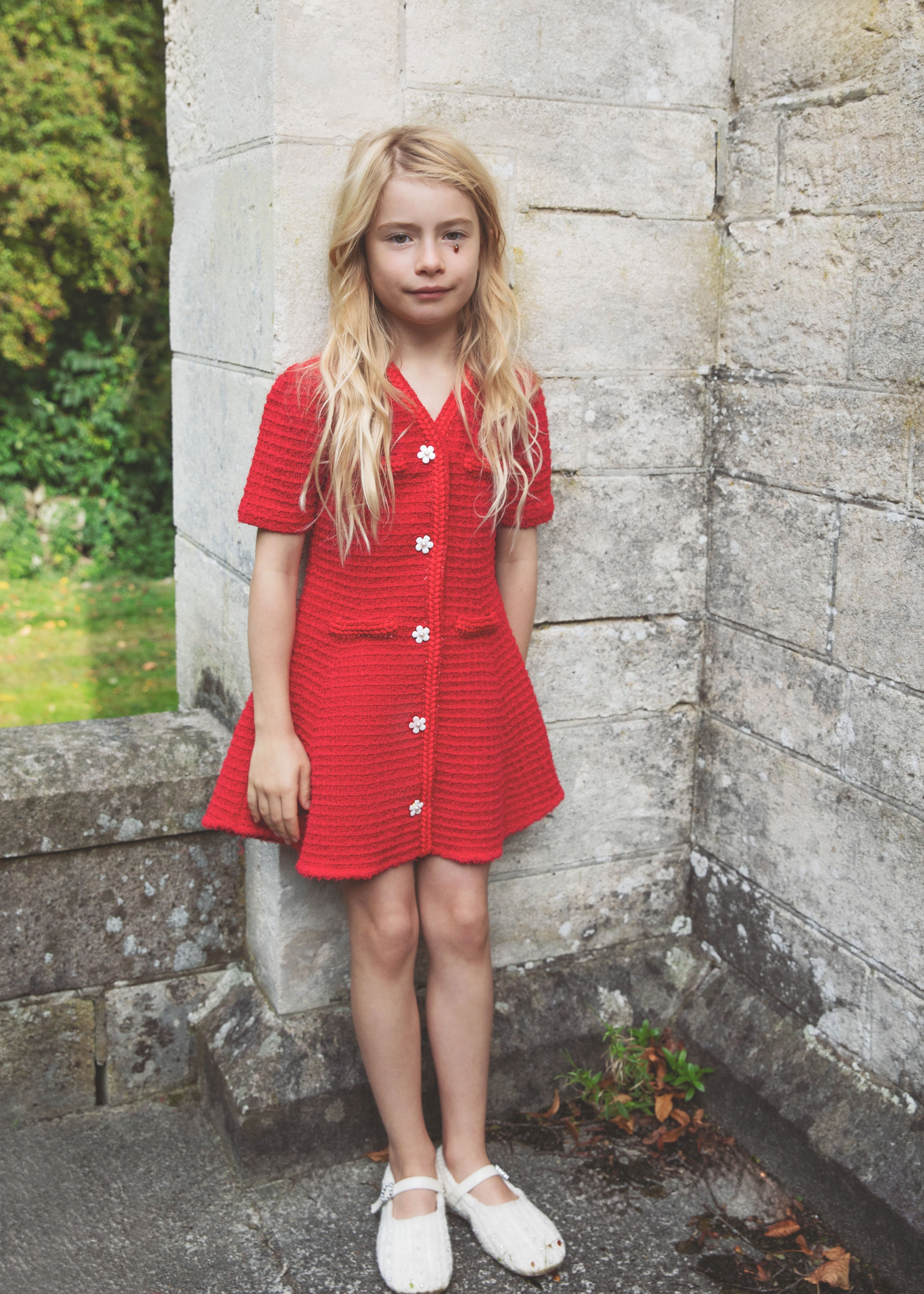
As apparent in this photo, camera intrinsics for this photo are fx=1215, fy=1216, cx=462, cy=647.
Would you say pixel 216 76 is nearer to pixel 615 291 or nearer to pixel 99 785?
pixel 615 291

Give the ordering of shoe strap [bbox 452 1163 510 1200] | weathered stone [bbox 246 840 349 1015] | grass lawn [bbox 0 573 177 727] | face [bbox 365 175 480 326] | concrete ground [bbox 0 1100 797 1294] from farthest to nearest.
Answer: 1. grass lawn [bbox 0 573 177 727]
2. weathered stone [bbox 246 840 349 1015]
3. shoe strap [bbox 452 1163 510 1200]
4. concrete ground [bbox 0 1100 797 1294]
5. face [bbox 365 175 480 326]

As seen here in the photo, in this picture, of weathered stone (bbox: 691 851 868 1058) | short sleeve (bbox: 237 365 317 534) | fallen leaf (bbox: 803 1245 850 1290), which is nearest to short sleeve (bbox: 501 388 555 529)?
short sleeve (bbox: 237 365 317 534)

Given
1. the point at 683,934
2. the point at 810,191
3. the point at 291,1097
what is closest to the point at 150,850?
the point at 291,1097

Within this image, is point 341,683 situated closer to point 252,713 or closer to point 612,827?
point 252,713

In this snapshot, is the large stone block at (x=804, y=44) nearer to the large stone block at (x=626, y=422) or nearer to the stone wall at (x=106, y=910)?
the large stone block at (x=626, y=422)

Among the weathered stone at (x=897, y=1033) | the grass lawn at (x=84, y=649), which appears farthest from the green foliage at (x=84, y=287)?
the weathered stone at (x=897, y=1033)

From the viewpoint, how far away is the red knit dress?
2.12 metres

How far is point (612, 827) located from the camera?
2.77 metres

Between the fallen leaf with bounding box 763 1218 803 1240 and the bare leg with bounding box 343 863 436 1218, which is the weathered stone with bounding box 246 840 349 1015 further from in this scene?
the fallen leaf with bounding box 763 1218 803 1240

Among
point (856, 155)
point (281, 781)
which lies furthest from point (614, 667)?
point (856, 155)

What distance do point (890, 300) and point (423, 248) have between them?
0.83 metres

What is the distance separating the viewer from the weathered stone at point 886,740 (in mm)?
2158

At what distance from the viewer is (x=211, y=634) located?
283cm

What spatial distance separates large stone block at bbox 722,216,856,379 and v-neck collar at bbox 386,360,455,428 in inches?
28.0
